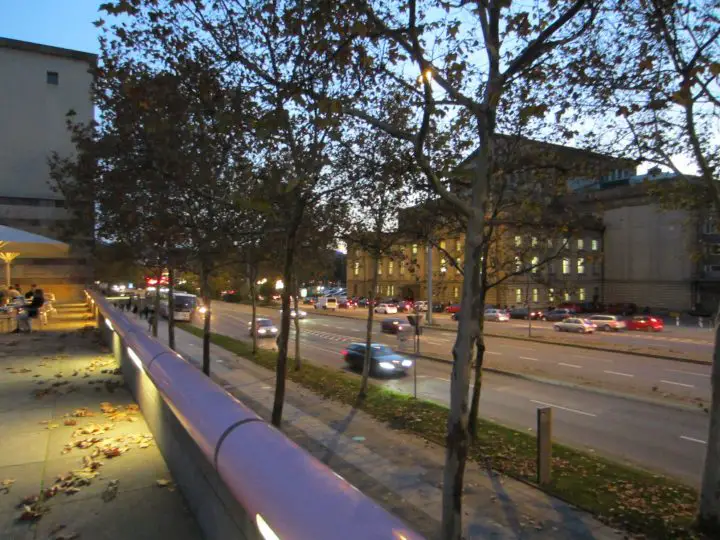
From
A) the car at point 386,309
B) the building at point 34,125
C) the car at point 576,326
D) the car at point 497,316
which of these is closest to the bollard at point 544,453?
the building at point 34,125

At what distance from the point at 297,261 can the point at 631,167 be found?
30.7ft

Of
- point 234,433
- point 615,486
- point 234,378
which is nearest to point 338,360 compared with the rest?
point 234,378

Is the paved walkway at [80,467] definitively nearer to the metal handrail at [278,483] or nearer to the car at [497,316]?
the metal handrail at [278,483]

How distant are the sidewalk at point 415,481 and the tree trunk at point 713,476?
3.93 ft

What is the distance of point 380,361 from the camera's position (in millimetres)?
19531

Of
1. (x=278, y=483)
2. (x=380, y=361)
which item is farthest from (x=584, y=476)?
(x=380, y=361)

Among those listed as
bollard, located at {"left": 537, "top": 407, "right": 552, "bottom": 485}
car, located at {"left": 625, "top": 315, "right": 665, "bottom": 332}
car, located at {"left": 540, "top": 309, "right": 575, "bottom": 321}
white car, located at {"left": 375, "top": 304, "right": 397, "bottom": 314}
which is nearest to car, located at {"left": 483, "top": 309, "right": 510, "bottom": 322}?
car, located at {"left": 540, "top": 309, "right": 575, "bottom": 321}

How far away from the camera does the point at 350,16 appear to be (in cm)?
503

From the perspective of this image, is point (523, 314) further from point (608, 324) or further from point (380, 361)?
point (380, 361)

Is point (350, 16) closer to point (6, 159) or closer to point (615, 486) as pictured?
point (615, 486)

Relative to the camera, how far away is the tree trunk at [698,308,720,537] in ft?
20.6

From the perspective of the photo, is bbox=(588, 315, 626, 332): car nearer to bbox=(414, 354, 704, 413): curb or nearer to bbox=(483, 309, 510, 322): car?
bbox=(483, 309, 510, 322): car

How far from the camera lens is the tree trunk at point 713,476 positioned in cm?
629

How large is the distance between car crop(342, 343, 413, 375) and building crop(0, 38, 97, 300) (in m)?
16.4
